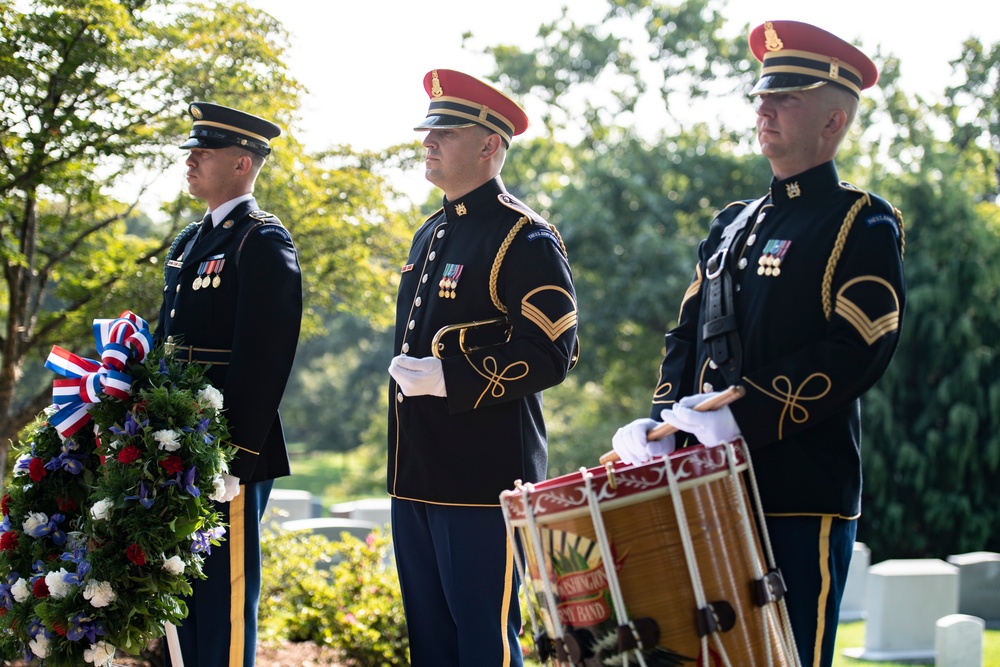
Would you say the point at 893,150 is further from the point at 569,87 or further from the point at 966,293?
the point at 569,87

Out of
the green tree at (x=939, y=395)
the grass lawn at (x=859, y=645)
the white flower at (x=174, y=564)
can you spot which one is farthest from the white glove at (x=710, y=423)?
the green tree at (x=939, y=395)

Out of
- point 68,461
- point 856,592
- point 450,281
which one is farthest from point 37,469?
point 856,592

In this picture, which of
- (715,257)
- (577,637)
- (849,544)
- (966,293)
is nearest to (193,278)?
(715,257)

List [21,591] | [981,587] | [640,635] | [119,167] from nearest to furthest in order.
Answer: [640,635] → [21,591] → [119,167] → [981,587]

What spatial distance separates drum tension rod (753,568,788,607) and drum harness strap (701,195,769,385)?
53 cm

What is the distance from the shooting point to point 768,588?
2.42 meters

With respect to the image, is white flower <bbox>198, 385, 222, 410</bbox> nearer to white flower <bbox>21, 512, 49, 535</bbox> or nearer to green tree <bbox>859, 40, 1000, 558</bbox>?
white flower <bbox>21, 512, 49, 535</bbox>

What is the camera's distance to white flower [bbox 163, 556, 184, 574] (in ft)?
10.6

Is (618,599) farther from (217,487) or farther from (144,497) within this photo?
(144,497)

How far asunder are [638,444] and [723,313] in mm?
459

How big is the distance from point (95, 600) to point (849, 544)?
7.32ft

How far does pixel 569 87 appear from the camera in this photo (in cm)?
2048

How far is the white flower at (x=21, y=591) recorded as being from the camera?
356 cm

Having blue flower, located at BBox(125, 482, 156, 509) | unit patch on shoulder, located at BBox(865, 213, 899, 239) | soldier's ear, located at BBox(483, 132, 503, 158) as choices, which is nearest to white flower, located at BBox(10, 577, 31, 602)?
blue flower, located at BBox(125, 482, 156, 509)
